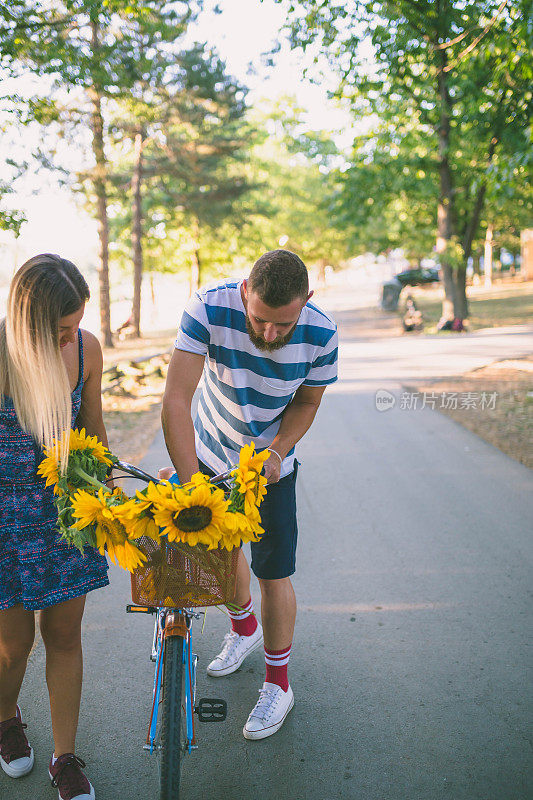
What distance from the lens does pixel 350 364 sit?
14820 mm

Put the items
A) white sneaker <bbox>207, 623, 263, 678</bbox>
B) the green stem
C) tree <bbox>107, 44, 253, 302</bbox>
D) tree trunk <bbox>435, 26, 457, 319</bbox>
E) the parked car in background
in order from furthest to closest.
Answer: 1. the parked car in background
2. tree <bbox>107, 44, 253, 302</bbox>
3. tree trunk <bbox>435, 26, 457, 319</bbox>
4. white sneaker <bbox>207, 623, 263, 678</bbox>
5. the green stem

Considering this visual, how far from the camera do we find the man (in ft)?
8.63

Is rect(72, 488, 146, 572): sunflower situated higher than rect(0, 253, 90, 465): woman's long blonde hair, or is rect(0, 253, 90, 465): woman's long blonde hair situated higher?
rect(0, 253, 90, 465): woman's long blonde hair

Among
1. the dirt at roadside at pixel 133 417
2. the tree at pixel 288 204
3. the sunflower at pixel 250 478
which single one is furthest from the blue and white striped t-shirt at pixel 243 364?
the tree at pixel 288 204

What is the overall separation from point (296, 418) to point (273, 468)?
1.19ft

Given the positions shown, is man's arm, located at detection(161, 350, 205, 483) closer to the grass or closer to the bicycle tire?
the bicycle tire

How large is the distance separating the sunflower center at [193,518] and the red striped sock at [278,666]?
1284mm

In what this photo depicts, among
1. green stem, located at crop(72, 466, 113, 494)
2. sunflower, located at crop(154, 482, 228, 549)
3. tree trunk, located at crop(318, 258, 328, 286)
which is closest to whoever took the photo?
sunflower, located at crop(154, 482, 228, 549)

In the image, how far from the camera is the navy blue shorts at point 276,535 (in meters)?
2.99

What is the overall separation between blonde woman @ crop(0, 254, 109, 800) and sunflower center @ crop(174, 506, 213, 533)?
0.58 metres

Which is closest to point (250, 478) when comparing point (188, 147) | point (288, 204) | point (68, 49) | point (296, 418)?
point (296, 418)

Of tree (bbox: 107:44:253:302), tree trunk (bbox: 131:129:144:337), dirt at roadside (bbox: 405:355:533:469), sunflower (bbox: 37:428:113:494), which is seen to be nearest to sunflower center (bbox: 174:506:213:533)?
sunflower (bbox: 37:428:113:494)

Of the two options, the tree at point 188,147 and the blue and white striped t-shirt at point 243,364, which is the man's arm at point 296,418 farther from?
the tree at point 188,147

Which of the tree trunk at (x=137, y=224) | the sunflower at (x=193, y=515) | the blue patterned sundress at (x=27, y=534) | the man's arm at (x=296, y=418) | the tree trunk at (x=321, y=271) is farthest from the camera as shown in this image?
the tree trunk at (x=321, y=271)
